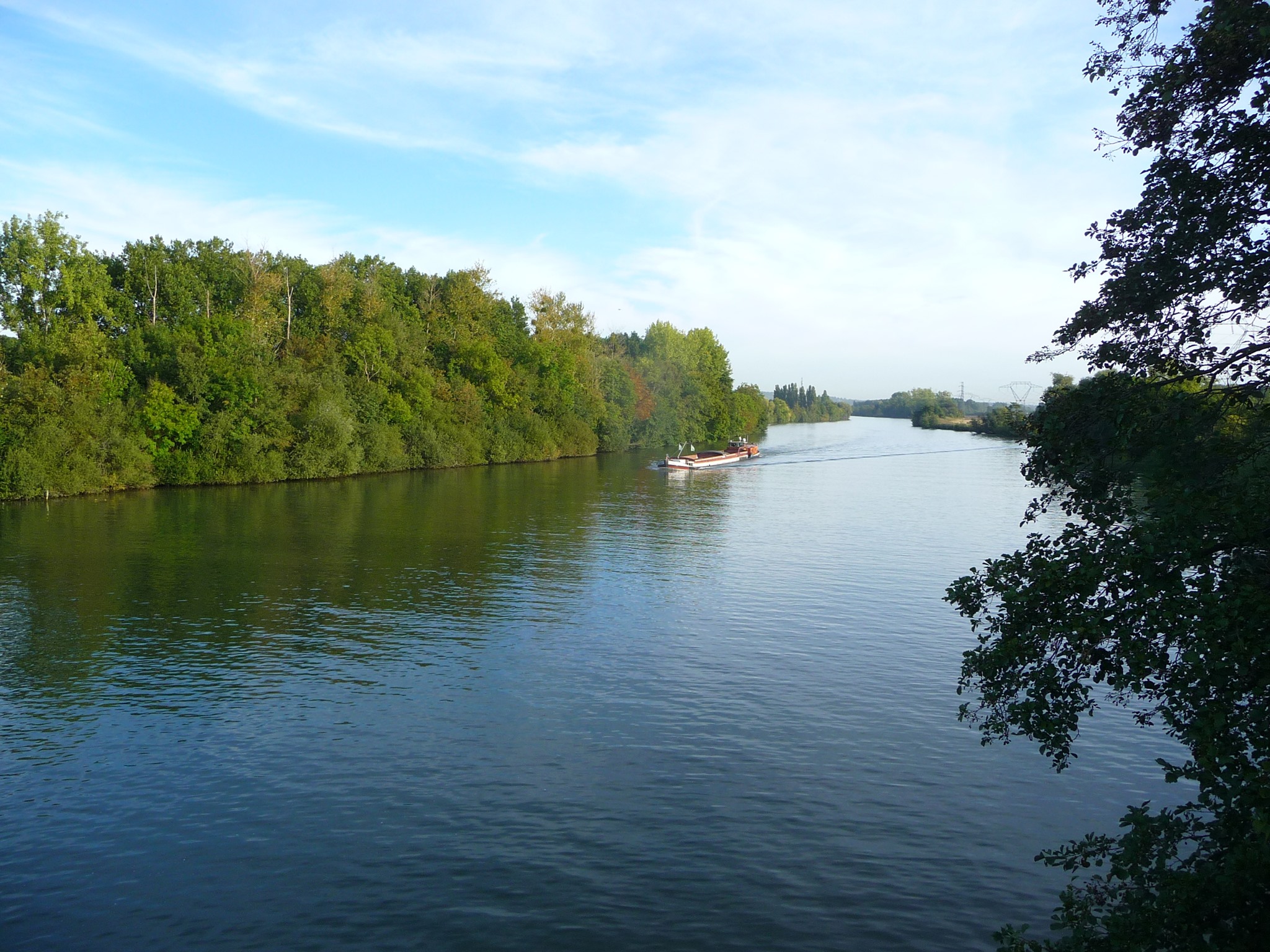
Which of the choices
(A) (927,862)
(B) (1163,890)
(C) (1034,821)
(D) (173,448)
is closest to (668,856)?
(A) (927,862)

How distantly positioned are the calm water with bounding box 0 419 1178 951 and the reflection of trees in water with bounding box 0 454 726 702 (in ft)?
0.73

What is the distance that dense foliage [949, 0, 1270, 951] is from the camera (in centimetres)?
839

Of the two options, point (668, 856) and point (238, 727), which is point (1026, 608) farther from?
point (238, 727)

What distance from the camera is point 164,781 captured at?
16.5m

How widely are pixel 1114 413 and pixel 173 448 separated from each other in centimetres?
6521

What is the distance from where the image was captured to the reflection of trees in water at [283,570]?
973 inches

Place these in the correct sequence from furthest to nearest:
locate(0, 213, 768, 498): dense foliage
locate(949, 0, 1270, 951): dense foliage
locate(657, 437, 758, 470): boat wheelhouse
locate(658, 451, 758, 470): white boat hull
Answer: locate(657, 437, 758, 470): boat wheelhouse → locate(658, 451, 758, 470): white boat hull → locate(0, 213, 768, 498): dense foliage → locate(949, 0, 1270, 951): dense foliage

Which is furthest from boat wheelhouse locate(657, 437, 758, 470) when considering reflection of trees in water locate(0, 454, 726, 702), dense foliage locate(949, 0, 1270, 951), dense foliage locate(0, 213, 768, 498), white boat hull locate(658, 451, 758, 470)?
dense foliage locate(949, 0, 1270, 951)

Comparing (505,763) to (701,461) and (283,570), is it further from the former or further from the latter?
(701,461)

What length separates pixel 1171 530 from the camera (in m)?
9.62

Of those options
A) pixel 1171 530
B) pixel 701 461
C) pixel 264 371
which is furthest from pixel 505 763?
pixel 701 461

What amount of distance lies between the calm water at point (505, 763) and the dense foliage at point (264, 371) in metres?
22.6

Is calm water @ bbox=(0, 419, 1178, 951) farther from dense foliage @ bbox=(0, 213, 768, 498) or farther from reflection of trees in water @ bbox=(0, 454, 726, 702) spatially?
dense foliage @ bbox=(0, 213, 768, 498)

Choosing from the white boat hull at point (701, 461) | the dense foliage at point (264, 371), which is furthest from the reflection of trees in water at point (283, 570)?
the white boat hull at point (701, 461)
